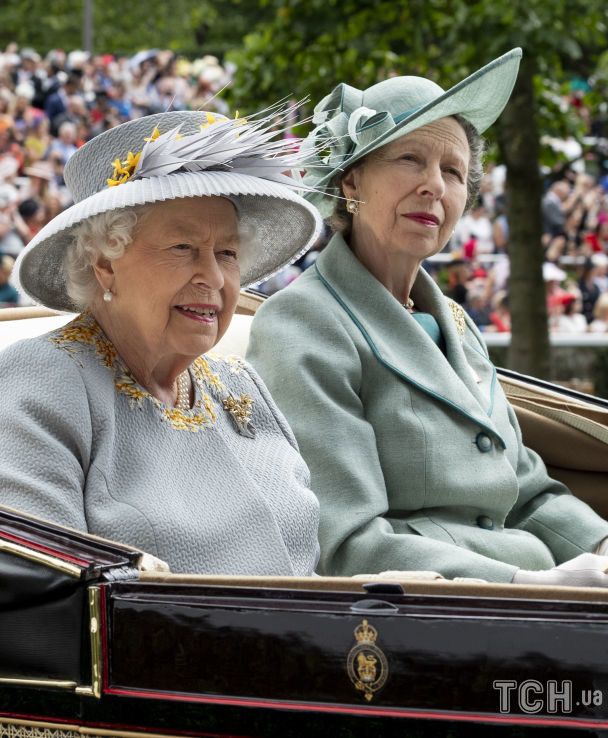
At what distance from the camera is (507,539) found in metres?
2.74

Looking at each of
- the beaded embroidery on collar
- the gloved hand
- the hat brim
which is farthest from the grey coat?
the gloved hand

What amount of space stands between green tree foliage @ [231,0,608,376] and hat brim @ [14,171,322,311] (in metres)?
3.30

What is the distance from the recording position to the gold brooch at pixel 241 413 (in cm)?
237

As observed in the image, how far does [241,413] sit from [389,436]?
40 centimetres

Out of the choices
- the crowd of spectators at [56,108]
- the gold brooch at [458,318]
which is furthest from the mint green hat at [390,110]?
the crowd of spectators at [56,108]

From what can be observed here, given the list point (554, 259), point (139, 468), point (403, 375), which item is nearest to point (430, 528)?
point (403, 375)

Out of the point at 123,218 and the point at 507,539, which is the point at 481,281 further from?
the point at 123,218

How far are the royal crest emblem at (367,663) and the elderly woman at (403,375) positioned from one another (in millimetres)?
884

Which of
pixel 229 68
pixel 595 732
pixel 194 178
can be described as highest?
pixel 229 68

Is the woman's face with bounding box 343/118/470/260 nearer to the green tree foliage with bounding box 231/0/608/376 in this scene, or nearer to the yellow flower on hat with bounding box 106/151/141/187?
the yellow flower on hat with bounding box 106/151/141/187

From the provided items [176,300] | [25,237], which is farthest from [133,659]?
[25,237]

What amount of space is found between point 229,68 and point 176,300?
1464 cm

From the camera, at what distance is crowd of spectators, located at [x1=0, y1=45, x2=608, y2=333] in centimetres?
995

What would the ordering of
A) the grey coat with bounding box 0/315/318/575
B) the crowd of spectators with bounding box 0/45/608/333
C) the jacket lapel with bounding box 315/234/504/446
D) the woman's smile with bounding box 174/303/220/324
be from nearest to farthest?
the grey coat with bounding box 0/315/318/575 < the woman's smile with bounding box 174/303/220/324 < the jacket lapel with bounding box 315/234/504/446 < the crowd of spectators with bounding box 0/45/608/333
